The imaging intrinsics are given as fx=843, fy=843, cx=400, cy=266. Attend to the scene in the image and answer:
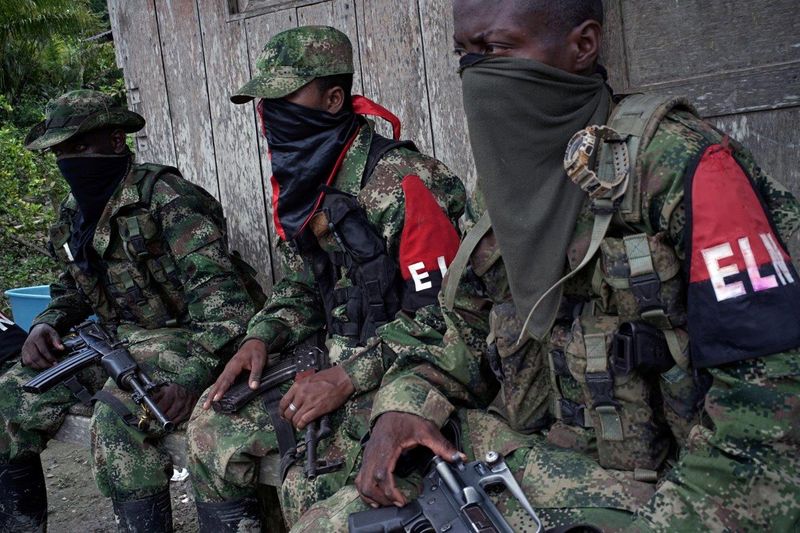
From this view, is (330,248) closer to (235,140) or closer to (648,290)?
(648,290)

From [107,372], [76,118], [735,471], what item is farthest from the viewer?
[76,118]

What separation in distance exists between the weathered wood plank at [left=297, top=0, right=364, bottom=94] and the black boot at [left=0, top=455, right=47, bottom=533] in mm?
2221

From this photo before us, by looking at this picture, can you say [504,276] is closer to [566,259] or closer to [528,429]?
[566,259]

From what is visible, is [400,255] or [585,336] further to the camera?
[400,255]

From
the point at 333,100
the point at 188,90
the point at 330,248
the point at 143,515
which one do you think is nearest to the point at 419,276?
the point at 330,248

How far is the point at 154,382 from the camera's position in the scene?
331cm

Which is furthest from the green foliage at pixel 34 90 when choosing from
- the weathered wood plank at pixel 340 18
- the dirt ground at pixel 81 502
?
the weathered wood plank at pixel 340 18

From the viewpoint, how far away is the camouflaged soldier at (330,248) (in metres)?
2.66

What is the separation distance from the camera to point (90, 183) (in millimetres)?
3730

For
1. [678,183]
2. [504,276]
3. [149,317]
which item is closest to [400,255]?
[504,276]

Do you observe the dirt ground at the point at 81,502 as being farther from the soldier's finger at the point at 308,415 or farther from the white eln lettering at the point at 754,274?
the white eln lettering at the point at 754,274

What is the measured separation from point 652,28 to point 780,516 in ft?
6.37

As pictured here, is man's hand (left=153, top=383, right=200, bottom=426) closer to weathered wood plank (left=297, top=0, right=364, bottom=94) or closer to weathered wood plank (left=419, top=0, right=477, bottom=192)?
weathered wood plank (left=419, top=0, right=477, bottom=192)

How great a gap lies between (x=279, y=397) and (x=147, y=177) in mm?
1373
